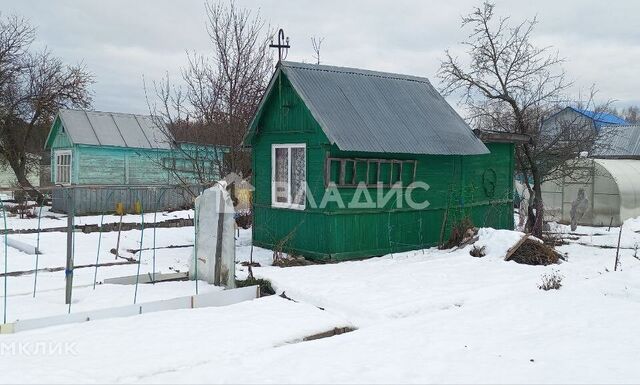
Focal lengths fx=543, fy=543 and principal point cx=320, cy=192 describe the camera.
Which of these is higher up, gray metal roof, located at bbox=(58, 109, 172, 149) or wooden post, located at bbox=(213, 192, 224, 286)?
gray metal roof, located at bbox=(58, 109, 172, 149)

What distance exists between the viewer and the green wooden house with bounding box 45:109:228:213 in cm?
2141

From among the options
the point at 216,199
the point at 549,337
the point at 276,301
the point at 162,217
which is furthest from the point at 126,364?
the point at 162,217

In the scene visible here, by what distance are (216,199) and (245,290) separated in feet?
5.48

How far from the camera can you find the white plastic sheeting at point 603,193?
19.0 metres

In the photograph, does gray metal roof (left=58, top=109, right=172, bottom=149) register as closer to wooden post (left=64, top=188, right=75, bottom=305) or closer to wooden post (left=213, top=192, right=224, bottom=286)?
wooden post (left=213, top=192, right=224, bottom=286)

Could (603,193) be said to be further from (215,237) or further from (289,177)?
(215,237)

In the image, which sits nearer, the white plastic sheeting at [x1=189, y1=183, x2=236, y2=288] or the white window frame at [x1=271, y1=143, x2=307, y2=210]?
the white plastic sheeting at [x1=189, y1=183, x2=236, y2=288]

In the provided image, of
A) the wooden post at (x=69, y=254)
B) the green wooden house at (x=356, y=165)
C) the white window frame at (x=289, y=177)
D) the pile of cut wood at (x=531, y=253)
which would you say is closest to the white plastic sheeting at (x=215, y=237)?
the green wooden house at (x=356, y=165)

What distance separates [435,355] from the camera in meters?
5.80

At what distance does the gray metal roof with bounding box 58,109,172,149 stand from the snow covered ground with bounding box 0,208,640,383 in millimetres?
12049

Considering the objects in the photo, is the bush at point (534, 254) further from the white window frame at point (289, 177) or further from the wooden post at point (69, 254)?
the wooden post at point (69, 254)

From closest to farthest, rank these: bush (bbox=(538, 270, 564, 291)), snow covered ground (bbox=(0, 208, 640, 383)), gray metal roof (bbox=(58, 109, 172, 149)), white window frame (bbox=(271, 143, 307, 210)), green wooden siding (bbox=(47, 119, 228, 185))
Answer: snow covered ground (bbox=(0, 208, 640, 383))
bush (bbox=(538, 270, 564, 291))
white window frame (bbox=(271, 143, 307, 210))
green wooden siding (bbox=(47, 119, 228, 185))
gray metal roof (bbox=(58, 109, 172, 149))

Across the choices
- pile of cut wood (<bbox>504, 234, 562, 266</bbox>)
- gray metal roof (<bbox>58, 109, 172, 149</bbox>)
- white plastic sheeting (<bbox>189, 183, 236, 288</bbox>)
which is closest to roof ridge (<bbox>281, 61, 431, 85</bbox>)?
white plastic sheeting (<bbox>189, 183, 236, 288</bbox>)

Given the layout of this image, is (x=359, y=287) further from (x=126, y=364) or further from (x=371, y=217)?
(x=126, y=364)
